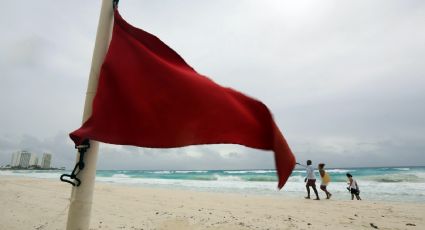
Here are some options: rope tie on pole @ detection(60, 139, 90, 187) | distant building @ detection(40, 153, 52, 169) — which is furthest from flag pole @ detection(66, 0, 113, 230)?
distant building @ detection(40, 153, 52, 169)

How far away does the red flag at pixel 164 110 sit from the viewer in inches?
70.8

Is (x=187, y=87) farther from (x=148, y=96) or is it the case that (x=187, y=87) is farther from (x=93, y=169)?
(x=93, y=169)

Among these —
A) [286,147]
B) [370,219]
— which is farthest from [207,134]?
[370,219]

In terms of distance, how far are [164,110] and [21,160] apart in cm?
14796

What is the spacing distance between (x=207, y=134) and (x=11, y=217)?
284 inches

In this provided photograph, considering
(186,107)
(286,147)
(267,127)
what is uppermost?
(186,107)

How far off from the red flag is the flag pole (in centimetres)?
6

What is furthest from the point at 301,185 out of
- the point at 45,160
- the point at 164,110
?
the point at 45,160

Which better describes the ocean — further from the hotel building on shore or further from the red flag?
the hotel building on shore

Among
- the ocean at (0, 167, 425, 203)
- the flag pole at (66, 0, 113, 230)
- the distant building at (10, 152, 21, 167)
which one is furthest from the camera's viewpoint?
the distant building at (10, 152, 21, 167)

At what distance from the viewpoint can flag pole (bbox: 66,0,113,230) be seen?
1.78 m

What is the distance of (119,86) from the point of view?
1.94m

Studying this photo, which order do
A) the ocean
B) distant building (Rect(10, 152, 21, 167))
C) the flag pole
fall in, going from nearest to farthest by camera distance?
the flag pole → the ocean → distant building (Rect(10, 152, 21, 167))

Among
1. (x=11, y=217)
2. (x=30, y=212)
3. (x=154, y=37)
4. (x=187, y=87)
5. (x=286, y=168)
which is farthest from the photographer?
(x=30, y=212)
